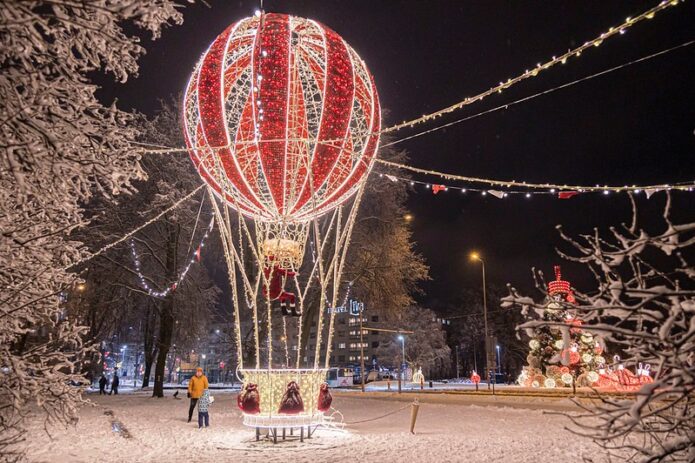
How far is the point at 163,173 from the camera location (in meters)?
21.9

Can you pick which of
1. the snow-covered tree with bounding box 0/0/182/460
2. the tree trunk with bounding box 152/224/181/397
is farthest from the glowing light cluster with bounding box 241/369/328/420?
the tree trunk with bounding box 152/224/181/397

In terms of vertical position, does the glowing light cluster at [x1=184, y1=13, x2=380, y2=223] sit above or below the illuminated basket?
above

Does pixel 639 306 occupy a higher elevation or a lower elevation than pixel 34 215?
lower

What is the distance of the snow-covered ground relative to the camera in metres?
8.45

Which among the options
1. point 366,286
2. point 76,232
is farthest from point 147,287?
point 366,286

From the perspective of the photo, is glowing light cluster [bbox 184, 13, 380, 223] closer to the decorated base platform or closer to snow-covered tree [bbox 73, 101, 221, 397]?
the decorated base platform

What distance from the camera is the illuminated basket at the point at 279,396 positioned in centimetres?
995

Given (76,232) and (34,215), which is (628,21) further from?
(76,232)

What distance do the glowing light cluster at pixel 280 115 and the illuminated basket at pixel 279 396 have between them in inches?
117

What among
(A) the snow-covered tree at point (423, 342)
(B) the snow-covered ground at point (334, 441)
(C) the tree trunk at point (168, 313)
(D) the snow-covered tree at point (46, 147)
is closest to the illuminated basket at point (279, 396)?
(B) the snow-covered ground at point (334, 441)

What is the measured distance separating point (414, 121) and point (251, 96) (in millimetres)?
3318

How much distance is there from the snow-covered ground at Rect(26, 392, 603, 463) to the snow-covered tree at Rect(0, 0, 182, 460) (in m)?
1.91

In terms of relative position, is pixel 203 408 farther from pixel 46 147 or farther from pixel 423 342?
pixel 423 342

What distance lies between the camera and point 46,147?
3.88m
